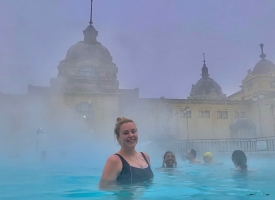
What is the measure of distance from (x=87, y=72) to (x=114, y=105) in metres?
6.46

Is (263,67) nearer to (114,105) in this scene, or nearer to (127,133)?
(114,105)

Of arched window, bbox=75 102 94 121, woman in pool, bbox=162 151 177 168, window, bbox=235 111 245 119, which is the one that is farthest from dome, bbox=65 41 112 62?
woman in pool, bbox=162 151 177 168

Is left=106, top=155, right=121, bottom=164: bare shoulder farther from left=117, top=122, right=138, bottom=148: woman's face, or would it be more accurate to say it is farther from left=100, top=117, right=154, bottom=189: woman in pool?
left=117, top=122, right=138, bottom=148: woman's face

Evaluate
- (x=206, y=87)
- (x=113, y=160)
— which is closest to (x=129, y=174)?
(x=113, y=160)

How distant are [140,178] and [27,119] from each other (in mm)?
27825

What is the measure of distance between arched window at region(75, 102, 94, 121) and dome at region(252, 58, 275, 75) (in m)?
26.2

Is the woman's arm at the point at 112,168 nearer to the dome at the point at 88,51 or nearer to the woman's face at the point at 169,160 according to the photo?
the woman's face at the point at 169,160

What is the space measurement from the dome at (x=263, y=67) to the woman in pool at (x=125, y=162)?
1656 inches

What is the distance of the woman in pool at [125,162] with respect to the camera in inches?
147

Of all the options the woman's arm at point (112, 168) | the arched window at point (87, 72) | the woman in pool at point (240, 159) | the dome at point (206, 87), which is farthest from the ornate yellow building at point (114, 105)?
the woman's arm at point (112, 168)

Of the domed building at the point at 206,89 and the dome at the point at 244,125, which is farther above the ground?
the domed building at the point at 206,89

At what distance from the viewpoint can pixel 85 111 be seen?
32.7m

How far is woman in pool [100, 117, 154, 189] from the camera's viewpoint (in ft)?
12.2

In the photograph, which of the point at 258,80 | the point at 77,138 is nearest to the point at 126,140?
the point at 77,138
